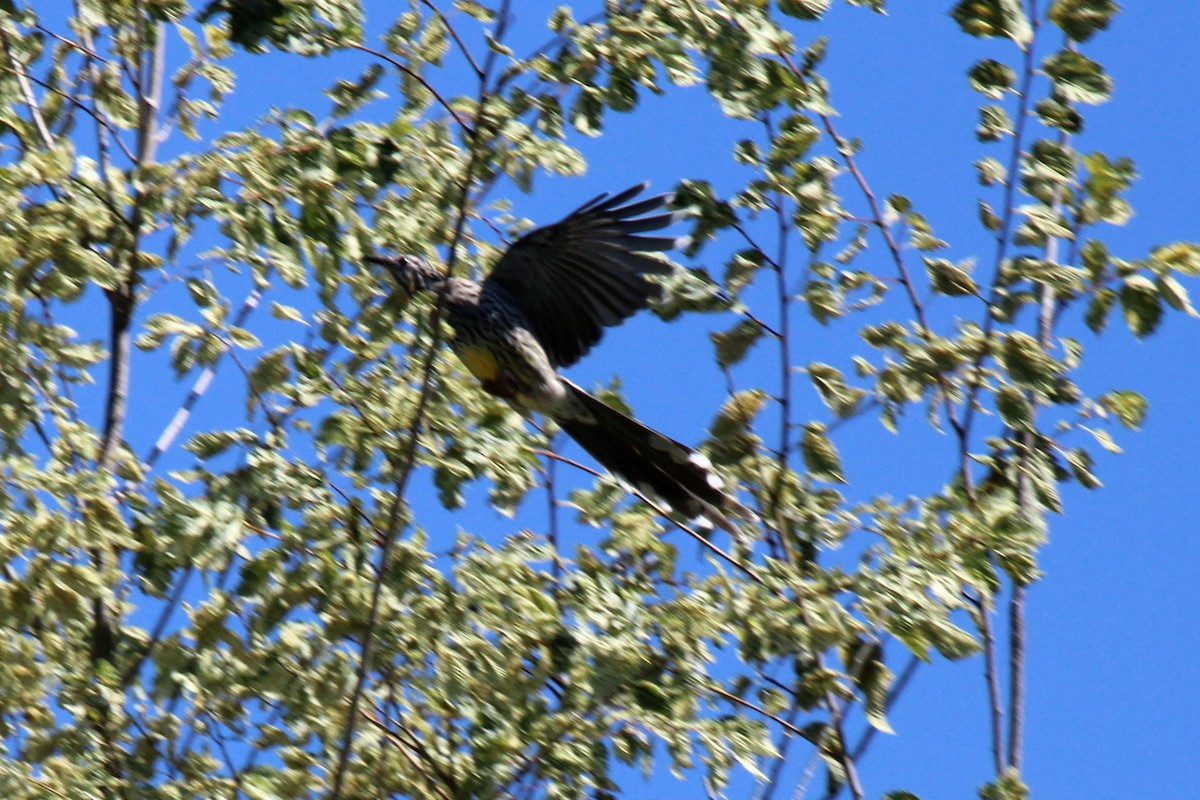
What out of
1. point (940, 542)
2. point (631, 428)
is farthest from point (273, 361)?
point (940, 542)

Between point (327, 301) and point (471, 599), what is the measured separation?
1012 millimetres

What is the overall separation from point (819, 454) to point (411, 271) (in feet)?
4.55

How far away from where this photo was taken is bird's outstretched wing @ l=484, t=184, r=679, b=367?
4758 mm

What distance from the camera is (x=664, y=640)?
405 centimetres

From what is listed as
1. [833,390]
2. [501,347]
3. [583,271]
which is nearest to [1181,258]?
[833,390]

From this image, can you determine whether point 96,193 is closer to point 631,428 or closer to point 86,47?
point 86,47

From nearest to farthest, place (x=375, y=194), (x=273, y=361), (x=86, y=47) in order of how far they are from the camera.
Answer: (x=273, y=361), (x=375, y=194), (x=86, y=47)

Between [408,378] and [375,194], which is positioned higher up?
[375,194]

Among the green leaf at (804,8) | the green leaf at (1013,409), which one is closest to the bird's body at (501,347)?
the green leaf at (804,8)

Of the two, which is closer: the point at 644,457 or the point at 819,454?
the point at 819,454

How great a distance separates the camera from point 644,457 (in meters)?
5.39

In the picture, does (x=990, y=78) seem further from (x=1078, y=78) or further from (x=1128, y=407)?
(x=1128, y=407)

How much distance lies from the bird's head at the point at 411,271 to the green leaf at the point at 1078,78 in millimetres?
1831

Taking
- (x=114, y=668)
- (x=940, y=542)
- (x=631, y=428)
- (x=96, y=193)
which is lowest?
(x=114, y=668)
